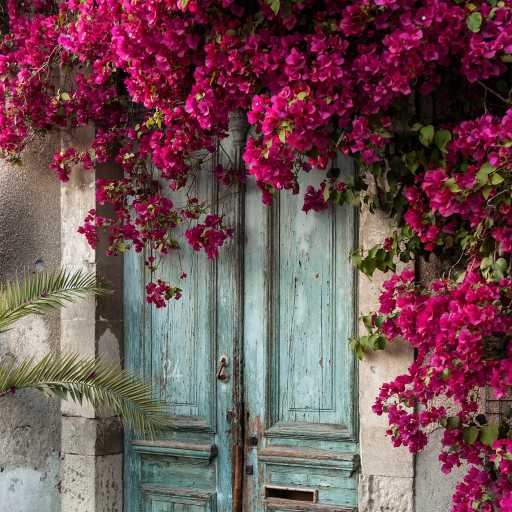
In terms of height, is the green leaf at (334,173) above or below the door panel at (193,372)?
above

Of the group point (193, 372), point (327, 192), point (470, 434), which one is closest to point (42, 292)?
point (193, 372)

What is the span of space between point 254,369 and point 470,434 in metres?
1.23

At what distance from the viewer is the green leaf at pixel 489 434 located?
11.7 feet

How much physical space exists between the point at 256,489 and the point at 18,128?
221cm

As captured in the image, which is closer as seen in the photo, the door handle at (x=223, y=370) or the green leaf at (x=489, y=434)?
the green leaf at (x=489, y=434)

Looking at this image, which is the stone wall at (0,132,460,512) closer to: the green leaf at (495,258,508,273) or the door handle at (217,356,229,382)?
the door handle at (217,356,229,382)

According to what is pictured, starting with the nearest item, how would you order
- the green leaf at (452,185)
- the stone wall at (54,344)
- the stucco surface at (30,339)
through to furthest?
the green leaf at (452,185)
the stone wall at (54,344)
the stucco surface at (30,339)

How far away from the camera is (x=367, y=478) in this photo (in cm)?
399

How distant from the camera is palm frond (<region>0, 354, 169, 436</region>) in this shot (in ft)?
14.2

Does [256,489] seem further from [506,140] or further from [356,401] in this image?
[506,140]

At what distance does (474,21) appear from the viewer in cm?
327

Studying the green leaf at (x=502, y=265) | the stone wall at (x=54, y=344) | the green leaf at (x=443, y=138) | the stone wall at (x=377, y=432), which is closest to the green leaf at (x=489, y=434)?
the stone wall at (x=377, y=432)

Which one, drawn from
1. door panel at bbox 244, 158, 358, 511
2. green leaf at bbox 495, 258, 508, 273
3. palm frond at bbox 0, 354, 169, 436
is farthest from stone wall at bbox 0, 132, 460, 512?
green leaf at bbox 495, 258, 508, 273

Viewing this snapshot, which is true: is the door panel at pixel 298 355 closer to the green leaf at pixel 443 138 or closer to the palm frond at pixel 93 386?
the palm frond at pixel 93 386
